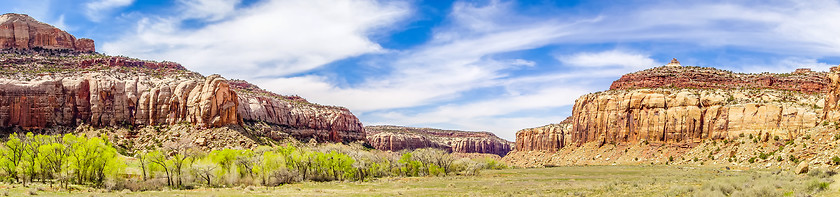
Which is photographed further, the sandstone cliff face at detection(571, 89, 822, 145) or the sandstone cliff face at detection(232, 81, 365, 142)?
the sandstone cliff face at detection(232, 81, 365, 142)

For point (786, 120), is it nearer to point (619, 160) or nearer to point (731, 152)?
point (731, 152)

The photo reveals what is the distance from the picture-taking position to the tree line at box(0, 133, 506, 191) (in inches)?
1677

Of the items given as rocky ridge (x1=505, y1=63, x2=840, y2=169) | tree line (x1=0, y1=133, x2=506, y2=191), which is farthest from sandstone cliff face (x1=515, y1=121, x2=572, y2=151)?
tree line (x1=0, y1=133, x2=506, y2=191)

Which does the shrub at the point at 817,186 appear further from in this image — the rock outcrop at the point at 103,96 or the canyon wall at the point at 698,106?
the rock outcrop at the point at 103,96

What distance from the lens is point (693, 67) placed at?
11456 centimetres

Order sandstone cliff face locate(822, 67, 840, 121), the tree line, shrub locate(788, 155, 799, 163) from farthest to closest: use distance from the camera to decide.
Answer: sandstone cliff face locate(822, 67, 840, 121) < shrub locate(788, 155, 799, 163) < the tree line

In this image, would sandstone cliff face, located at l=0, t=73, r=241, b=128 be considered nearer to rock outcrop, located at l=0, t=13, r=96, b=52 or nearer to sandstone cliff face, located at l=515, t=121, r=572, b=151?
rock outcrop, located at l=0, t=13, r=96, b=52

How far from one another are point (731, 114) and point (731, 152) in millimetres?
12314

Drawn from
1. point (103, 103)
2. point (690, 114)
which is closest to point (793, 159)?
point (690, 114)

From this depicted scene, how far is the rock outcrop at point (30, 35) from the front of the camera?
106 meters

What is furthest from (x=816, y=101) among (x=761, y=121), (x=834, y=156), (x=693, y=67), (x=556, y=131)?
(x=556, y=131)

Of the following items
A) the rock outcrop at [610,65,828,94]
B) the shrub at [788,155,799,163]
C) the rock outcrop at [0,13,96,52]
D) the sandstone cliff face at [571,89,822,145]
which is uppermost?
the rock outcrop at [0,13,96,52]

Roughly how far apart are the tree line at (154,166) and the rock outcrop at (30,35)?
6425cm

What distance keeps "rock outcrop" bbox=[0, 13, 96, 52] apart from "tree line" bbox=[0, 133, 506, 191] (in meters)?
64.2
